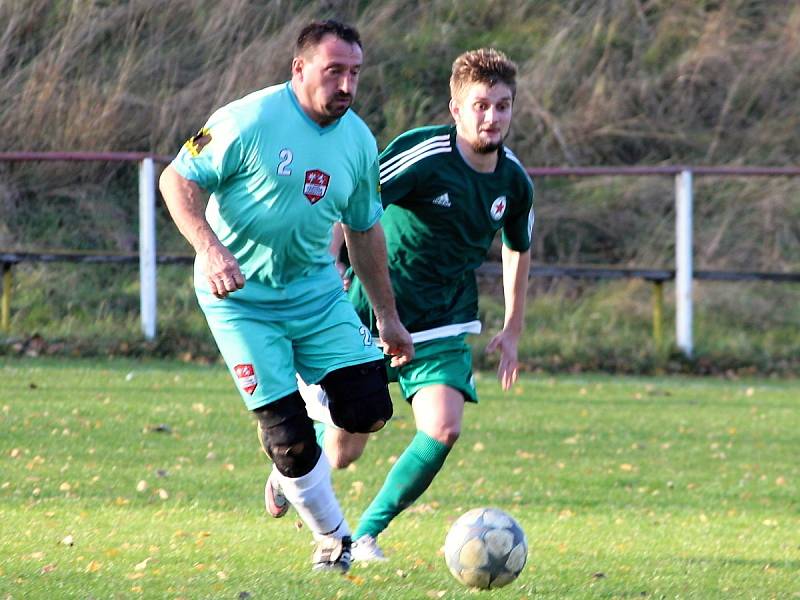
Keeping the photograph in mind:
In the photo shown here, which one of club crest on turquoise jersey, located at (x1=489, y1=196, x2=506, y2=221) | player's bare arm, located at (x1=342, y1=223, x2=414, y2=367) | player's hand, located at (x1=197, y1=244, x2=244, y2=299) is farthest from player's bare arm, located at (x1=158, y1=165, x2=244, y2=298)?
club crest on turquoise jersey, located at (x1=489, y1=196, x2=506, y2=221)

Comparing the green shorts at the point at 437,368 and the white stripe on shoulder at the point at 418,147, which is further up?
the white stripe on shoulder at the point at 418,147

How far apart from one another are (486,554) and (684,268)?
10493mm

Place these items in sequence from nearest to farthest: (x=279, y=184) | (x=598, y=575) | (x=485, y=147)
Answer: (x=279, y=184), (x=598, y=575), (x=485, y=147)

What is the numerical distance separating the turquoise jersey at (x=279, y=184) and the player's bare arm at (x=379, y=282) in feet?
0.54

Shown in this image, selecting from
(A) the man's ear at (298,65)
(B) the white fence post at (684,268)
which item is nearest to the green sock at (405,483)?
(A) the man's ear at (298,65)

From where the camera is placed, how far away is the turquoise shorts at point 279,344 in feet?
18.0

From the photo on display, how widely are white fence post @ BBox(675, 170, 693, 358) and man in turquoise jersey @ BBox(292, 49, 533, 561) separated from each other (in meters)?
8.87

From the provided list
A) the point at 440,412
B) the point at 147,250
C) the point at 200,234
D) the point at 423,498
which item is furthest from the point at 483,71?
the point at 147,250

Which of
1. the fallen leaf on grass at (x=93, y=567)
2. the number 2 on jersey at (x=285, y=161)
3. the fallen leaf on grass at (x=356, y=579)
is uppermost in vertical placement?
the number 2 on jersey at (x=285, y=161)

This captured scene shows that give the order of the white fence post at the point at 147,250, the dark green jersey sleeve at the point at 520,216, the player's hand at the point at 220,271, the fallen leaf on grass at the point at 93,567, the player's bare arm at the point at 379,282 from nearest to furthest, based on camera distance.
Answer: the player's hand at the point at 220,271 < the fallen leaf on grass at the point at 93,567 < the player's bare arm at the point at 379,282 < the dark green jersey sleeve at the point at 520,216 < the white fence post at the point at 147,250

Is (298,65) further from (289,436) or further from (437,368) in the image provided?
(437,368)

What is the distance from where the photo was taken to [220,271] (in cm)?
498

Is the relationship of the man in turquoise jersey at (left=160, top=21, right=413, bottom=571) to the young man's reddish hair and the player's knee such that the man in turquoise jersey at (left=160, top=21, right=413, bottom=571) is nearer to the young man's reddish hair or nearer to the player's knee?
the player's knee

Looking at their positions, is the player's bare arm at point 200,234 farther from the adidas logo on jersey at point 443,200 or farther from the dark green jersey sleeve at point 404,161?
the adidas logo on jersey at point 443,200
